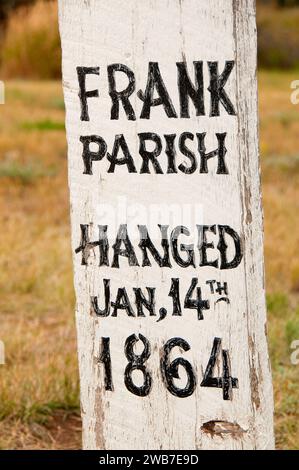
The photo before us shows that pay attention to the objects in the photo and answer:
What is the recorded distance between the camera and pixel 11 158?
820 cm

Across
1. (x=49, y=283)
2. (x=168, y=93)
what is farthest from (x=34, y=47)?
(x=168, y=93)

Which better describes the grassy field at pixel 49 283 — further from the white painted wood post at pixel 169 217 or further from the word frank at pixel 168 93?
the word frank at pixel 168 93

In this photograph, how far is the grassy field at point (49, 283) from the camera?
136 inches

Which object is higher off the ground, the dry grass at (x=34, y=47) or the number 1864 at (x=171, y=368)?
the dry grass at (x=34, y=47)

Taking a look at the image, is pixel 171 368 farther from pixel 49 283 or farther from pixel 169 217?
pixel 49 283

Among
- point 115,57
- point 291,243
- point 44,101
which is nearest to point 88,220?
point 115,57

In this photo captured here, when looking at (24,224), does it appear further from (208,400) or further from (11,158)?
(208,400)

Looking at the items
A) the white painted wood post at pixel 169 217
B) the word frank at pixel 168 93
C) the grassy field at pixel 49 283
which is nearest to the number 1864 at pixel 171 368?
the white painted wood post at pixel 169 217

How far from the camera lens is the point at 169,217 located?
7.70 feet

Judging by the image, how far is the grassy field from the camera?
3453 mm

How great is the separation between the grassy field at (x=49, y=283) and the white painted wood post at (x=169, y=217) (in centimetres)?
94

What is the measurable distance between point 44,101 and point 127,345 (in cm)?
1017

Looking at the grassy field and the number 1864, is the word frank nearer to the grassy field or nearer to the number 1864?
the number 1864
